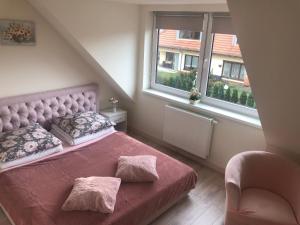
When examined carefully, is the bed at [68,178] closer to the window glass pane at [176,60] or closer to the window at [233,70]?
the window glass pane at [176,60]

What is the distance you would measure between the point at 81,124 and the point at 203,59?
72.3 inches

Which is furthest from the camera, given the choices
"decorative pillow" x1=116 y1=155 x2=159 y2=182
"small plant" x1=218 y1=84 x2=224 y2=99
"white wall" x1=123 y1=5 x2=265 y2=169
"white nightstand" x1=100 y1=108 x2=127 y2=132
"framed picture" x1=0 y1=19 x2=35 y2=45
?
"white nightstand" x1=100 y1=108 x2=127 y2=132

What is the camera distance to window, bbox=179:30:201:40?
136 inches

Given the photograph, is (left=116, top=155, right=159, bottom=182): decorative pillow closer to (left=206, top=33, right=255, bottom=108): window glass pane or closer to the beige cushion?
the beige cushion

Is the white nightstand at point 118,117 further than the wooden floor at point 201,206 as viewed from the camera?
Yes

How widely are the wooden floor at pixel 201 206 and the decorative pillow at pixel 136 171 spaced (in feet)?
1.48

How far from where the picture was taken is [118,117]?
4051 millimetres

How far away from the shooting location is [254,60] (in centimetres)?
158

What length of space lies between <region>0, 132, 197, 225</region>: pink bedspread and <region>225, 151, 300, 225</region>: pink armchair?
0.55 metres

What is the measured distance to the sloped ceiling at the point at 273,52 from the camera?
1.22 metres

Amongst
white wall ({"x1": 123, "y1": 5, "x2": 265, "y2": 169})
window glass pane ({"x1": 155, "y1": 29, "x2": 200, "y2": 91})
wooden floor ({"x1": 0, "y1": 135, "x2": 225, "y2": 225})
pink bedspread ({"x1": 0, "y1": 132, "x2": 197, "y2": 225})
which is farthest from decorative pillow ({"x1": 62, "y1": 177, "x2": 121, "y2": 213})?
window glass pane ({"x1": 155, "y1": 29, "x2": 200, "y2": 91})

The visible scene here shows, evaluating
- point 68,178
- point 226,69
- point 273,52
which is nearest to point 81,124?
point 68,178

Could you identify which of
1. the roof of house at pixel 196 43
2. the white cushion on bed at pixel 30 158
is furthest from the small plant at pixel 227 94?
the white cushion on bed at pixel 30 158

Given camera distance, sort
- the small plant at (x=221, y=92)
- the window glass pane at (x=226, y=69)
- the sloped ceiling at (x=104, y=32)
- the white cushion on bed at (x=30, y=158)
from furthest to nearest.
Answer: the small plant at (x=221, y=92) → the window glass pane at (x=226, y=69) → the sloped ceiling at (x=104, y=32) → the white cushion on bed at (x=30, y=158)
